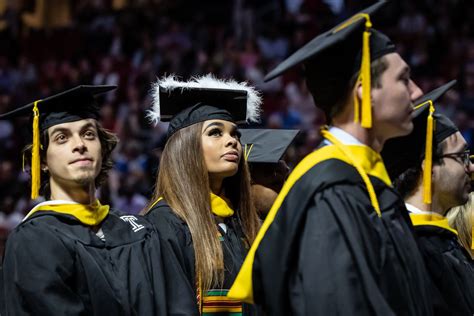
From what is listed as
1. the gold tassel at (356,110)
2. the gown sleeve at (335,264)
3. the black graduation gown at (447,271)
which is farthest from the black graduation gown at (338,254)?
the black graduation gown at (447,271)

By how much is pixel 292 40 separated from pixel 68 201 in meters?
7.05

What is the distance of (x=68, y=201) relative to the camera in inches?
150

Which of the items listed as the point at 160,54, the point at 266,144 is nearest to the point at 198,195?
the point at 266,144

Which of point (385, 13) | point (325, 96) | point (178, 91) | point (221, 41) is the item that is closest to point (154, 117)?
point (178, 91)

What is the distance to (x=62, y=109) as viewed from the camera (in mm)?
3945

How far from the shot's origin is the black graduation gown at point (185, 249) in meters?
3.78

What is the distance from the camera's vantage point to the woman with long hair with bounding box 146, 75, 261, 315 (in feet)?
12.5

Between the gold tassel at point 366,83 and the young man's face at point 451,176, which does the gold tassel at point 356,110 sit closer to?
the gold tassel at point 366,83

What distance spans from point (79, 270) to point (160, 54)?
816 centimetres

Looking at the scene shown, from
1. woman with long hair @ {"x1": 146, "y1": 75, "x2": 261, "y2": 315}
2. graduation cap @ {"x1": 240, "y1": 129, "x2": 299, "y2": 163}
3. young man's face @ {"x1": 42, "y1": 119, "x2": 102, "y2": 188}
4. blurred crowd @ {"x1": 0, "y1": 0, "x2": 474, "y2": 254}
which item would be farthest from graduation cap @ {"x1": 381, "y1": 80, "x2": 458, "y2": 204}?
blurred crowd @ {"x1": 0, "y1": 0, "x2": 474, "y2": 254}

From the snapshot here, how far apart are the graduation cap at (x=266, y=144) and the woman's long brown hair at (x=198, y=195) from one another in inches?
12.6

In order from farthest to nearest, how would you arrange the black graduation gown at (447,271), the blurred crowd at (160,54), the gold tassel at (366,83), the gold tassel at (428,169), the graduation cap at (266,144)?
the blurred crowd at (160,54), the graduation cap at (266,144), the black graduation gown at (447,271), the gold tassel at (428,169), the gold tassel at (366,83)

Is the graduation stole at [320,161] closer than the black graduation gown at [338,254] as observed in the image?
No

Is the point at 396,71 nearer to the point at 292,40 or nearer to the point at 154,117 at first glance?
the point at 154,117
